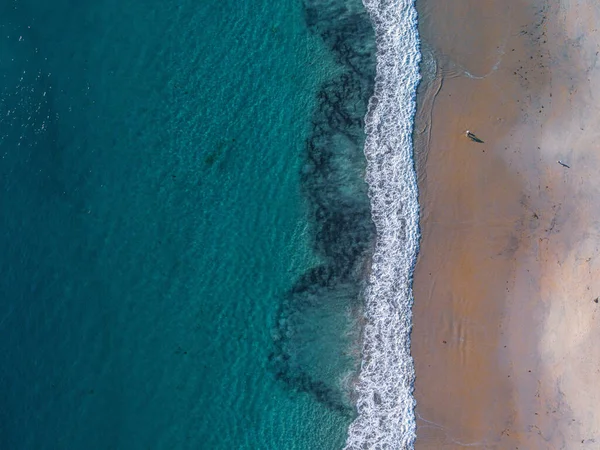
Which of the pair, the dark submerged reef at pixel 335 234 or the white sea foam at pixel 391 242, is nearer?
the white sea foam at pixel 391 242

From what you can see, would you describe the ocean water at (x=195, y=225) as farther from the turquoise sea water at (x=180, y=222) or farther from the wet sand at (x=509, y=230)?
the wet sand at (x=509, y=230)

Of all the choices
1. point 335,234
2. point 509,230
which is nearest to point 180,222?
point 335,234

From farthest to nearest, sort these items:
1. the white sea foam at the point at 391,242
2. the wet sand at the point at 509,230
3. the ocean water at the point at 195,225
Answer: the ocean water at the point at 195,225 < the white sea foam at the point at 391,242 < the wet sand at the point at 509,230

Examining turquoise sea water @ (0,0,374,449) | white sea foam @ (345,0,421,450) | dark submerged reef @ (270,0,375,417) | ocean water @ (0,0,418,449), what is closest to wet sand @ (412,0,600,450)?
white sea foam @ (345,0,421,450)

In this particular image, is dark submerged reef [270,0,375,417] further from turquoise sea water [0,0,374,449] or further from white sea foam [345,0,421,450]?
white sea foam [345,0,421,450]

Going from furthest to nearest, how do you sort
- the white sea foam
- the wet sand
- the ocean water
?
the ocean water
the white sea foam
the wet sand

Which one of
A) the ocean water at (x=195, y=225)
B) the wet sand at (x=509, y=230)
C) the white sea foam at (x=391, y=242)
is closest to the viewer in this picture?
the wet sand at (x=509, y=230)

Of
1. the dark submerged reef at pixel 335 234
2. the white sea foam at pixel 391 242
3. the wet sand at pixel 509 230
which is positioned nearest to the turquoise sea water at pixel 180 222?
the dark submerged reef at pixel 335 234
